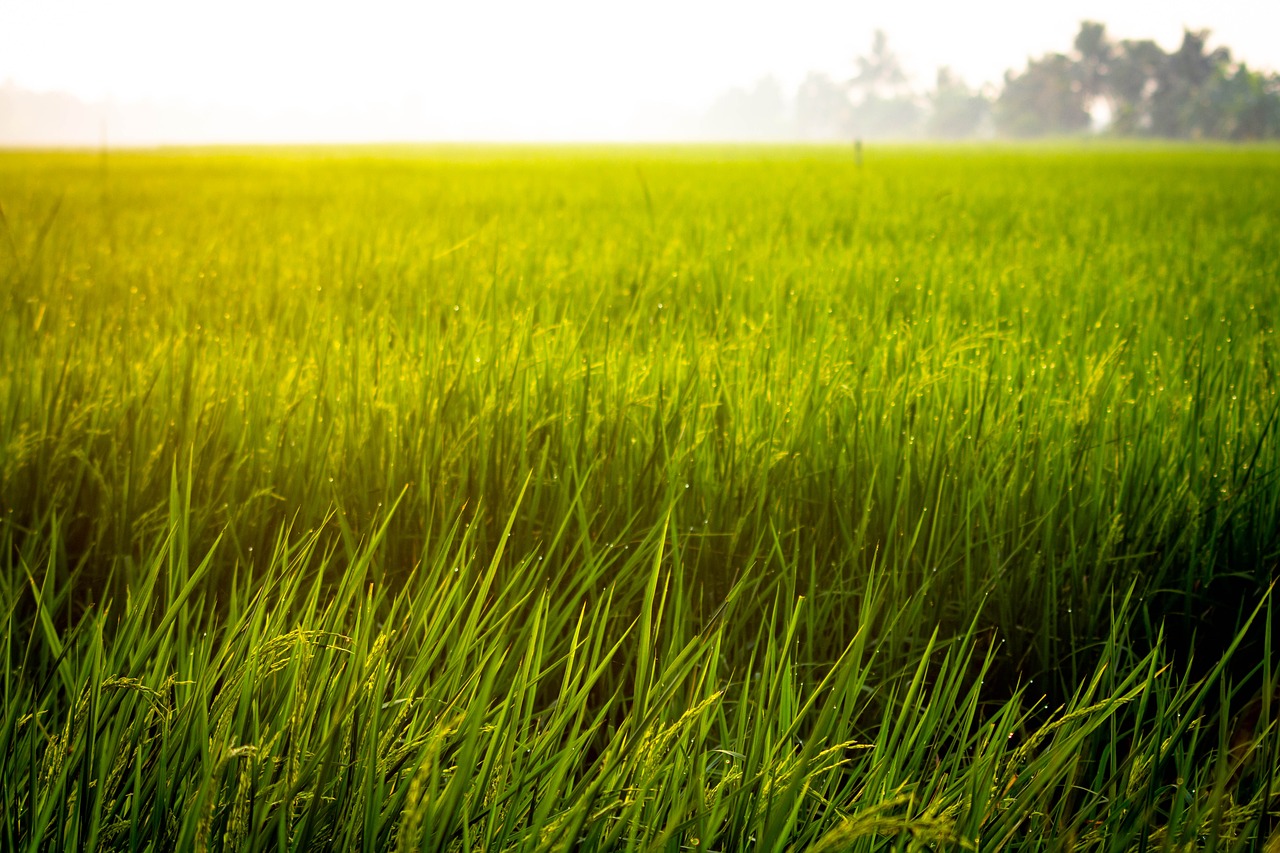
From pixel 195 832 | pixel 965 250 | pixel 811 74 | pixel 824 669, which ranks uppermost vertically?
pixel 811 74

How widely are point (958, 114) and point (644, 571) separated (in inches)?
3945

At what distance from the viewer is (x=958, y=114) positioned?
3585 inches

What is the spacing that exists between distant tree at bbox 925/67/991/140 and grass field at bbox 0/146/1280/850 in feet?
319

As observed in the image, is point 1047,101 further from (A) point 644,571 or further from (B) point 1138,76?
(A) point 644,571

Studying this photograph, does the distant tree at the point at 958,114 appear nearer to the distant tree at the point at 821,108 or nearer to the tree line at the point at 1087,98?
the tree line at the point at 1087,98

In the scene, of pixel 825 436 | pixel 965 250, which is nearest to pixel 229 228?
pixel 965 250

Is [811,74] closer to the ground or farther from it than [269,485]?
farther from it

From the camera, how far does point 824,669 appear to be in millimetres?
1419

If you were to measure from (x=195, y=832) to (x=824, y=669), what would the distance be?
93 centimetres

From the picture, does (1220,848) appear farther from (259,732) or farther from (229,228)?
(229,228)

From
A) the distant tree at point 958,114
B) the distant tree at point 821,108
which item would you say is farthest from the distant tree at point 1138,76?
the distant tree at point 821,108

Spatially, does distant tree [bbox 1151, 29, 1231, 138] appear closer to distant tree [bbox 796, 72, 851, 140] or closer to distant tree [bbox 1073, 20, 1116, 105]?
distant tree [bbox 1073, 20, 1116, 105]

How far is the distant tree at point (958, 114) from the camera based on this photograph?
90688 mm

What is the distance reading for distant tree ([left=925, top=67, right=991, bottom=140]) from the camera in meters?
90.7
